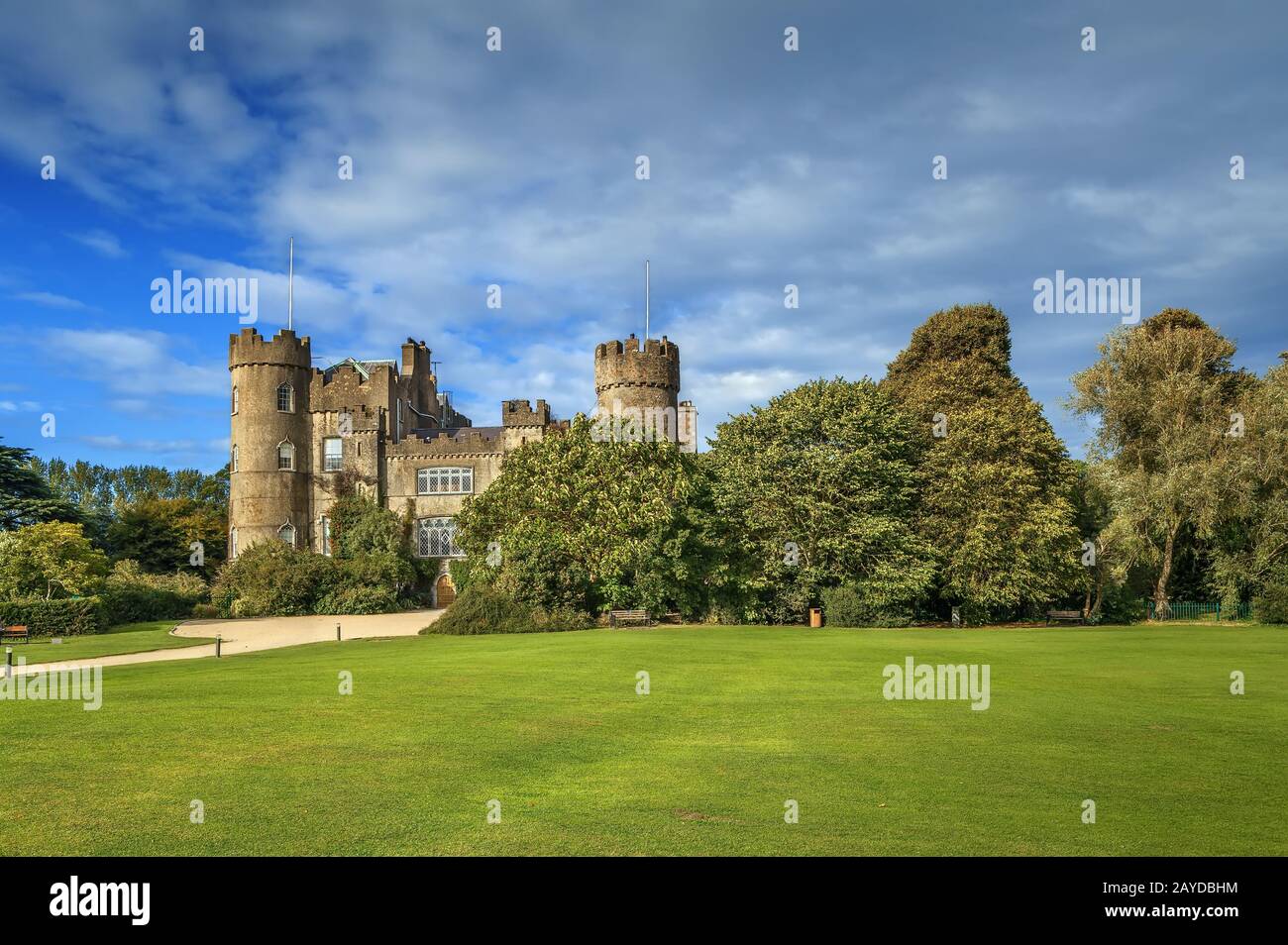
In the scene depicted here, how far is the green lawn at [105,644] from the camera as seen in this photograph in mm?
27864

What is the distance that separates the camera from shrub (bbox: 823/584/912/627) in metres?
38.8

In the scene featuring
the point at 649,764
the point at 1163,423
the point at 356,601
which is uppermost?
the point at 1163,423

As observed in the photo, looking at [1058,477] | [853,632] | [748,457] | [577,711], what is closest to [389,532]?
[748,457]

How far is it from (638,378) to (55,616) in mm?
31169

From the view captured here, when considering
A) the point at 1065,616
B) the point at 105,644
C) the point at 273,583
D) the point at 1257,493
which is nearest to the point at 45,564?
the point at 105,644

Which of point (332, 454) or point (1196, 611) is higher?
point (332, 454)

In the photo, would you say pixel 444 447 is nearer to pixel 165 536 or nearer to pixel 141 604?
pixel 141 604

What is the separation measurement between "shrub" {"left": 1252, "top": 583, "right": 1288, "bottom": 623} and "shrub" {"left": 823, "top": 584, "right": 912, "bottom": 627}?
1532cm

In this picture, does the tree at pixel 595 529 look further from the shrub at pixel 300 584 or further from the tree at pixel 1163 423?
the tree at pixel 1163 423

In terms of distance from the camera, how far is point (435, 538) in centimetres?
5775

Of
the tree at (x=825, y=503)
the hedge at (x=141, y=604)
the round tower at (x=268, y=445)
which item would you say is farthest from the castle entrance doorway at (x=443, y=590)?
the tree at (x=825, y=503)

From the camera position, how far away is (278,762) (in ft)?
37.0
